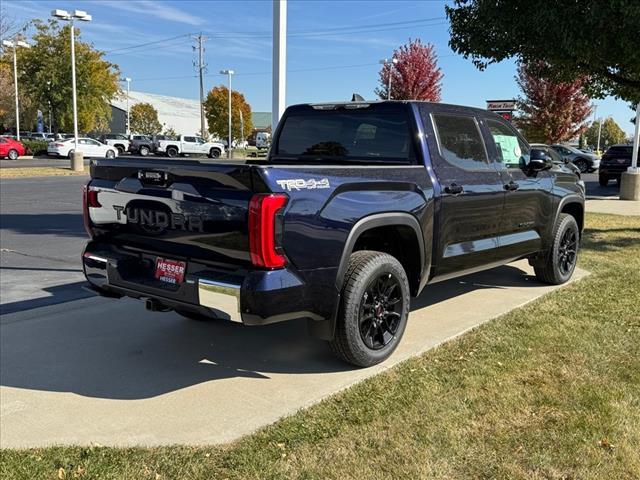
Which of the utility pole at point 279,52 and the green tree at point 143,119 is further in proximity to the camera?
the green tree at point 143,119

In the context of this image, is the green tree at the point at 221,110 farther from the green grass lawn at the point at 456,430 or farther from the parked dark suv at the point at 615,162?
the green grass lawn at the point at 456,430

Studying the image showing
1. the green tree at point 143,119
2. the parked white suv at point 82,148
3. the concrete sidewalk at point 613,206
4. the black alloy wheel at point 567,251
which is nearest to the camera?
the black alloy wheel at point 567,251

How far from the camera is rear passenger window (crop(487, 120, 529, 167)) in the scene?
571 cm

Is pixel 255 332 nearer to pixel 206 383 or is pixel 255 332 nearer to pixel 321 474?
pixel 206 383

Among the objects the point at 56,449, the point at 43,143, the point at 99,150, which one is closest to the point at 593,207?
the point at 56,449

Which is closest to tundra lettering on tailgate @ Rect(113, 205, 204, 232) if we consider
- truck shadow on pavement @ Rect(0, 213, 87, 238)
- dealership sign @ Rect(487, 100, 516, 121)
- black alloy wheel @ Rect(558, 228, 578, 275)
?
black alloy wheel @ Rect(558, 228, 578, 275)

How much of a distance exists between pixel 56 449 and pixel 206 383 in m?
1.10

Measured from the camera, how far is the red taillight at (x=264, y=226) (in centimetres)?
336

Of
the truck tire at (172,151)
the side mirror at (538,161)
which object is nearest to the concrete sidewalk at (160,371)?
the side mirror at (538,161)

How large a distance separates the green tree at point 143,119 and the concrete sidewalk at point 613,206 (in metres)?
75.0

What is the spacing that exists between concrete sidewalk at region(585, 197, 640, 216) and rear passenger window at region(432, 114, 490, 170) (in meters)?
10.7

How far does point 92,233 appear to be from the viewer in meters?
4.38

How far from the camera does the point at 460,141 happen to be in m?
5.17

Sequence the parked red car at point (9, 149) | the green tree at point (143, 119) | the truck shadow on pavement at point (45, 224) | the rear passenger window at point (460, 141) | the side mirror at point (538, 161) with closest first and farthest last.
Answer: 1. the rear passenger window at point (460, 141)
2. the side mirror at point (538, 161)
3. the truck shadow on pavement at point (45, 224)
4. the parked red car at point (9, 149)
5. the green tree at point (143, 119)
